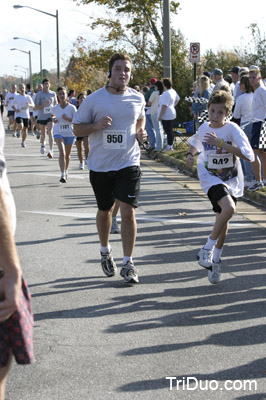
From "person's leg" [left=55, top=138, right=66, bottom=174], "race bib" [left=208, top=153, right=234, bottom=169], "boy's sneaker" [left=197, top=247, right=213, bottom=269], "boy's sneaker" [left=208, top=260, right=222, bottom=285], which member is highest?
"race bib" [left=208, top=153, right=234, bottom=169]

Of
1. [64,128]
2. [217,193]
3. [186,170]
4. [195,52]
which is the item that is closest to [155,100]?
[195,52]

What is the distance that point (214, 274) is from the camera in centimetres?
632

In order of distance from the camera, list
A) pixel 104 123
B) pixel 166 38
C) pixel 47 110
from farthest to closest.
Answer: pixel 166 38
pixel 47 110
pixel 104 123

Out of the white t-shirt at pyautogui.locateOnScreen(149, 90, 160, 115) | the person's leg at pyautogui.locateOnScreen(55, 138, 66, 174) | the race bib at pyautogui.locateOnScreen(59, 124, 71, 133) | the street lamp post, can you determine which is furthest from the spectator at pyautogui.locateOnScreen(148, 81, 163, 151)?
the person's leg at pyautogui.locateOnScreen(55, 138, 66, 174)

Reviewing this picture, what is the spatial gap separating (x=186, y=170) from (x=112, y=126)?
30.5 ft

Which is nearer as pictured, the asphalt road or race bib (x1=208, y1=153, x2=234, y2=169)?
the asphalt road

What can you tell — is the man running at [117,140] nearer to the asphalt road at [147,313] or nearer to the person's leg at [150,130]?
the asphalt road at [147,313]

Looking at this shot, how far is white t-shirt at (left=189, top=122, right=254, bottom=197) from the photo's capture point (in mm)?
6422

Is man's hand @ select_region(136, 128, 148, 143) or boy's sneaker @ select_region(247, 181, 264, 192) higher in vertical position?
man's hand @ select_region(136, 128, 148, 143)

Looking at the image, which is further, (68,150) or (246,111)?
(68,150)

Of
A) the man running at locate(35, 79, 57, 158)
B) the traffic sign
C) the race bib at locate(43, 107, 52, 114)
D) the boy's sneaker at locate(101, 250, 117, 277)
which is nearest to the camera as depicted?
the boy's sneaker at locate(101, 250, 117, 277)

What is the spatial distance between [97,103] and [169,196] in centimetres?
562

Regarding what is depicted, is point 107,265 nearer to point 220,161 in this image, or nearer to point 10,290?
point 220,161

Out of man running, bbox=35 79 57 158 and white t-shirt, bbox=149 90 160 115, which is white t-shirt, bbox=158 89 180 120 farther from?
man running, bbox=35 79 57 158
